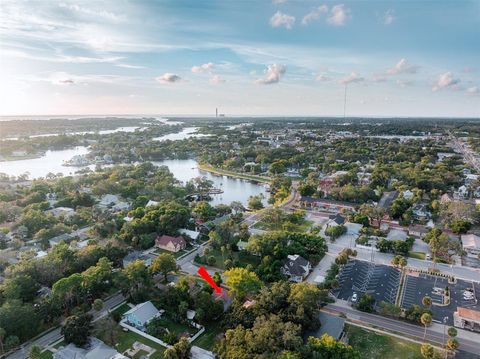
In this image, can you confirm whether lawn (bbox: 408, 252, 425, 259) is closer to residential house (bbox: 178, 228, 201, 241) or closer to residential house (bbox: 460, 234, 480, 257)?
residential house (bbox: 460, 234, 480, 257)

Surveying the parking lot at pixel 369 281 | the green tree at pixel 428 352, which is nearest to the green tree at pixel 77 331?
the parking lot at pixel 369 281

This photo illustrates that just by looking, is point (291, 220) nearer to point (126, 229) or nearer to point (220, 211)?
point (220, 211)

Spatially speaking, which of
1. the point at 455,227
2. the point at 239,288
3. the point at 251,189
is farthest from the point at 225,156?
the point at 239,288

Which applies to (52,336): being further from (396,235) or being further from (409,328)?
(396,235)

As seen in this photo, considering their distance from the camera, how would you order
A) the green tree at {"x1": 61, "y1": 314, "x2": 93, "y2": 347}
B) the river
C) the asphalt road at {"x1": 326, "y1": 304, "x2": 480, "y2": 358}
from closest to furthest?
the green tree at {"x1": 61, "y1": 314, "x2": 93, "y2": 347} < the asphalt road at {"x1": 326, "y1": 304, "x2": 480, "y2": 358} < the river

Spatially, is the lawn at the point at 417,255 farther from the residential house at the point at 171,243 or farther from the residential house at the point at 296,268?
the residential house at the point at 171,243

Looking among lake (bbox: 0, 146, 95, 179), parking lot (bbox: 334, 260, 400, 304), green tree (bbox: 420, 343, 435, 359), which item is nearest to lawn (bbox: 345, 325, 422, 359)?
green tree (bbox: 420, 343, 435, 359)
